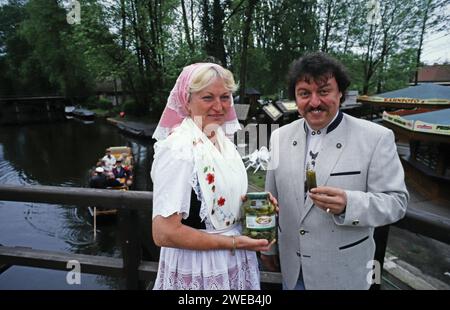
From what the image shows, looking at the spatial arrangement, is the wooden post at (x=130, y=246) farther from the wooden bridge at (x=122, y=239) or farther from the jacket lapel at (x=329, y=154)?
the jacket lapel at (x=329, y=154)

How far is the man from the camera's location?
149 centimetres

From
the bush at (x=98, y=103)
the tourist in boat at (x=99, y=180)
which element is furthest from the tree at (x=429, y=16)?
the bush at (x=98, y=103)

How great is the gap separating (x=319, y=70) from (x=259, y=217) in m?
0.81

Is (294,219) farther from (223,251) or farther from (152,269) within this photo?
(152,269)

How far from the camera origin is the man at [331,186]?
4.88 ft

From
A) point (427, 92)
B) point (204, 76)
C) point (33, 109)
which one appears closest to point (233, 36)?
point (427, 92)

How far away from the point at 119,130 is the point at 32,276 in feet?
88.9

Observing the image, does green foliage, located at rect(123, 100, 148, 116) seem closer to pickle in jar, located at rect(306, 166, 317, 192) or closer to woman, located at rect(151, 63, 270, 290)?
woman, located at rect(151, 63, 270, 290)

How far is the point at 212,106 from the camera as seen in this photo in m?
1.57

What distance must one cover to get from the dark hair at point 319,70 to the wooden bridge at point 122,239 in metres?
0.94

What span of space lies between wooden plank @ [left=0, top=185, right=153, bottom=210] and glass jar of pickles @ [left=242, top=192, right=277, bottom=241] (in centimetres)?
82

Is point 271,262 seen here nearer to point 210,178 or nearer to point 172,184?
point 210,178

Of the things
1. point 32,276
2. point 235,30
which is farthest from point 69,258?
point 235,30

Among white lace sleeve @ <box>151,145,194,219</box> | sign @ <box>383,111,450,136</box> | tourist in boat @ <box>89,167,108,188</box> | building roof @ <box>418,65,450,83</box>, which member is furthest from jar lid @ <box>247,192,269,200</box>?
building roof @ <box>418,65,450,83</box>
